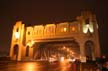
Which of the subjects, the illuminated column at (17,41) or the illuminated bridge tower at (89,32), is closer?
the illuminated bridge tower at (89,32)

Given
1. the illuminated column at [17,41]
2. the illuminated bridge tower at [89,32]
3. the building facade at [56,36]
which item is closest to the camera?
the illuminated bridge tower at [89,32]

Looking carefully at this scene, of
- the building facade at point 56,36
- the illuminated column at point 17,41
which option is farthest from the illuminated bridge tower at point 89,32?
the illuminated column at point 17,41

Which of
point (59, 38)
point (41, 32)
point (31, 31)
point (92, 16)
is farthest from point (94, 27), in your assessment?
point (31, 31)

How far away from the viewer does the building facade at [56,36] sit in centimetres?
5216

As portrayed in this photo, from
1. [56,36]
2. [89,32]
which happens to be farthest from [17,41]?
[89,32]

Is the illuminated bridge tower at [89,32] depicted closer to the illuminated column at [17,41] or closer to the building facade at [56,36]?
the building facade at [56,36]

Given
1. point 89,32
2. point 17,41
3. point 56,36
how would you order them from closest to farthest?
1. point 89,32
2. point 56,36
3. point 17,41

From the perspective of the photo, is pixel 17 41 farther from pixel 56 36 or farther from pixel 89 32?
pixel 89 32

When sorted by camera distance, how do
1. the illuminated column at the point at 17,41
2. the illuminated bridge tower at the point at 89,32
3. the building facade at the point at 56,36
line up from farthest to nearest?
1. the illuminated column at the point at 17,41
2. the building facade at the point at 56,36
3. the illuminated bridge tower at the point at 89,32

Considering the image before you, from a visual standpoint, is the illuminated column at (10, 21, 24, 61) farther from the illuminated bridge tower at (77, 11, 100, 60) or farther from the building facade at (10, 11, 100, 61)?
the illuminated bridge tower at (77, 11, 100, 60)

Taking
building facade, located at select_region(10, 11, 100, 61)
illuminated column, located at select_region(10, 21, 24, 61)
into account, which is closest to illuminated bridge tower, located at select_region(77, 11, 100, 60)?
building facade, located at select_region(10, 11, 100, 61)

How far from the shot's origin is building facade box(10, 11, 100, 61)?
52156mm

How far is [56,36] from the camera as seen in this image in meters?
57.9

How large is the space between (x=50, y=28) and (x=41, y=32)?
382 cm
